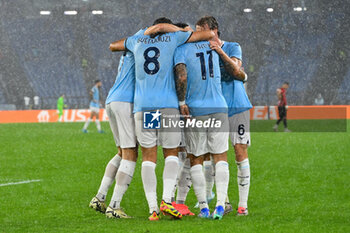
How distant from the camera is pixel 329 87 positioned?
39.6m

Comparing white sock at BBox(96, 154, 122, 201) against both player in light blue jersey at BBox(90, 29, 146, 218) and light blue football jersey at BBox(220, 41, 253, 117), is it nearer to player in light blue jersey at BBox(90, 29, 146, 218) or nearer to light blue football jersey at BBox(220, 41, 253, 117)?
player in light blue jersey at BBox(90, 29, 146, 218)

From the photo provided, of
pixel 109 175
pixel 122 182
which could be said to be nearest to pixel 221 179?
pixel 122 182

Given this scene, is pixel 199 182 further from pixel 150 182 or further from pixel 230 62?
pixel 230 62

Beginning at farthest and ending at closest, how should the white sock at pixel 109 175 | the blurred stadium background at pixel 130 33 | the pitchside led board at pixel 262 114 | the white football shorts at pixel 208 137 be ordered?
the blurred stadium background at pixel 130 33, the pitchside led board at pixel 262 114, the white sock at pixel 109 175, the white football shorts at pixel 208 137

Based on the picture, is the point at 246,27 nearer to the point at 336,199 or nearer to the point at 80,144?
the point at 80,144

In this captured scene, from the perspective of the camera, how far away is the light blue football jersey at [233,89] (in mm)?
6184

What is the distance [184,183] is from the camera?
6465mm

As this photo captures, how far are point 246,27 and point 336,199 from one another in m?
36.1

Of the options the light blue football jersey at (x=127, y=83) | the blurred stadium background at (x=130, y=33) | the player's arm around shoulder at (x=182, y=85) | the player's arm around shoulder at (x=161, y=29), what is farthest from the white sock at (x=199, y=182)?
the blurred stadium background at (x=130, y=33)

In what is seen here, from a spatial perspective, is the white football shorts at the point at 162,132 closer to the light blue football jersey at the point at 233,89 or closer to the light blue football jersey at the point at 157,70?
the light blue football jersey at the point at 157,70

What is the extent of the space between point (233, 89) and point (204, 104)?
0.58m

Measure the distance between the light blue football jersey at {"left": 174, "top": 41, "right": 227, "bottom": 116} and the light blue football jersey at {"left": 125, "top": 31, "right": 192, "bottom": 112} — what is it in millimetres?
114

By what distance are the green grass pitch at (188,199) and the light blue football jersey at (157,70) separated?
3.80 feet

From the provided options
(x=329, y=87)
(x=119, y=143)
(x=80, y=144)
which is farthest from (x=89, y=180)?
(x=329, y=87)
